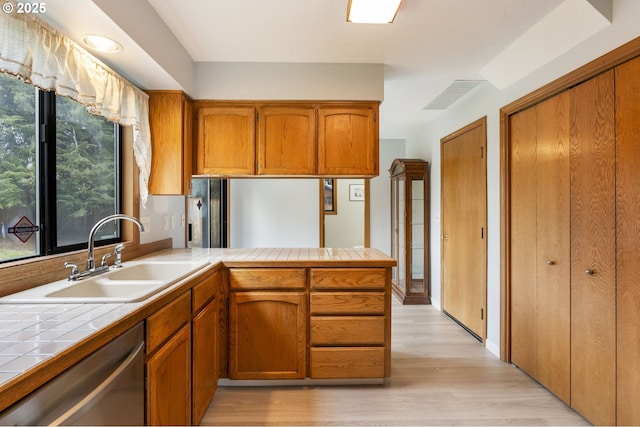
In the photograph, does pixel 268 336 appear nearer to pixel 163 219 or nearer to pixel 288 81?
pixel 163 219

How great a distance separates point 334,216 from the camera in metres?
5.89

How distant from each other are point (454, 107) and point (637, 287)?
242 centimetres

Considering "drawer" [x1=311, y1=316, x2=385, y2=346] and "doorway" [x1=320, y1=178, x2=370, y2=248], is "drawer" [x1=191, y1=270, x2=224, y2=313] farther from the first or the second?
"doorway" [x1=320, y1=178, x2=370, y2=248]

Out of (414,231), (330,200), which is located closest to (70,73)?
(414,231)

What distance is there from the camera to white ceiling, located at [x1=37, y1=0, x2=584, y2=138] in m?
1.74

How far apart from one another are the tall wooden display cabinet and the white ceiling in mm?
1543

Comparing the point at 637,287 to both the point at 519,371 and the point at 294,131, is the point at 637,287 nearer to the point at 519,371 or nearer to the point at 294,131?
the point at 519,371

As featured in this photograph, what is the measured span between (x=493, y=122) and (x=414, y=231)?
1.82m

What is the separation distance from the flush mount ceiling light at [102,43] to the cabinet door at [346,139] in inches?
54.1

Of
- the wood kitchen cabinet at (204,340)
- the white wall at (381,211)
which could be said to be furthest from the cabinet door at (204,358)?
the white wall at (381,211)

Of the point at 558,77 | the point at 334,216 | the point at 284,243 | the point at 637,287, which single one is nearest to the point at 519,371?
the point at 637,287

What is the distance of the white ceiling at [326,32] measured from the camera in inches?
68.4

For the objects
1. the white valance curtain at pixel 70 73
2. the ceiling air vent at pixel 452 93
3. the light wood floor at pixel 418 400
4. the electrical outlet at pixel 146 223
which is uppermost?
the ceiling air vent at pixel 452 93

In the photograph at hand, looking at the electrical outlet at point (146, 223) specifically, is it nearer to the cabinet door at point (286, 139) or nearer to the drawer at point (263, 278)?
the drawer at point (263, 278)
